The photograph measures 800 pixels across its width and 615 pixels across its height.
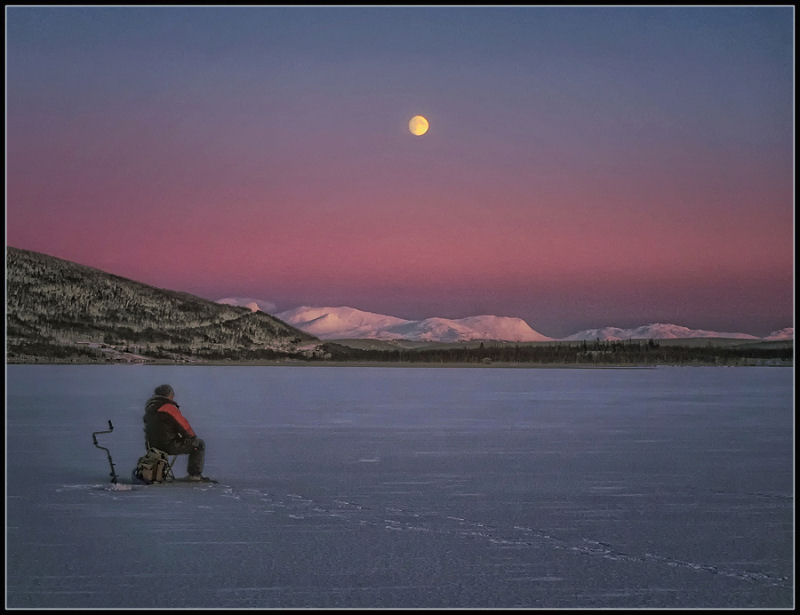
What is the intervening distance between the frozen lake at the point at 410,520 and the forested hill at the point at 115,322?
111m

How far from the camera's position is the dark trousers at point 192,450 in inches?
488

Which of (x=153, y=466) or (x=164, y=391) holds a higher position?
(x=164, y=391)

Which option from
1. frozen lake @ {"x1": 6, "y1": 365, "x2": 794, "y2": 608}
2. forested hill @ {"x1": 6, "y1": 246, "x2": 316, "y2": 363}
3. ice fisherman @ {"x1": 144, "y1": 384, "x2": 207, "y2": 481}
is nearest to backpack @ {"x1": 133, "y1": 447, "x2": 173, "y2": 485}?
ice fisherman @ {"x1": 144, "y1": 384, "x2": 207, "y2": 481}

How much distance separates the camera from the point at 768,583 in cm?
772

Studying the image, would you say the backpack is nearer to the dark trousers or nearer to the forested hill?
the dark trousers

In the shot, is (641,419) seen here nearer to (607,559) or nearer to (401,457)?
(401,457)

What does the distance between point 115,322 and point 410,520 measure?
152 metres

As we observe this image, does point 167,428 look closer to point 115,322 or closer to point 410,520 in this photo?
point 410,520

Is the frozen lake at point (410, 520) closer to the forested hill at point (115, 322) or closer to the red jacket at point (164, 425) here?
the red jacket at point (164, 425)

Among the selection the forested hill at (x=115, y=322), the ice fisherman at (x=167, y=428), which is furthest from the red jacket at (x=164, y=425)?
the forested hill at (x=115, y=322)

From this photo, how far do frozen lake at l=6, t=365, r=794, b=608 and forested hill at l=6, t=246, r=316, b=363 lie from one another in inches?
4388

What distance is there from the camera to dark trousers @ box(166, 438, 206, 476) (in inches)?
488

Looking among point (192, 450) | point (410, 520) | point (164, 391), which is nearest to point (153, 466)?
point (192, 450)

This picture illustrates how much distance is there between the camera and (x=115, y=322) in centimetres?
15550
